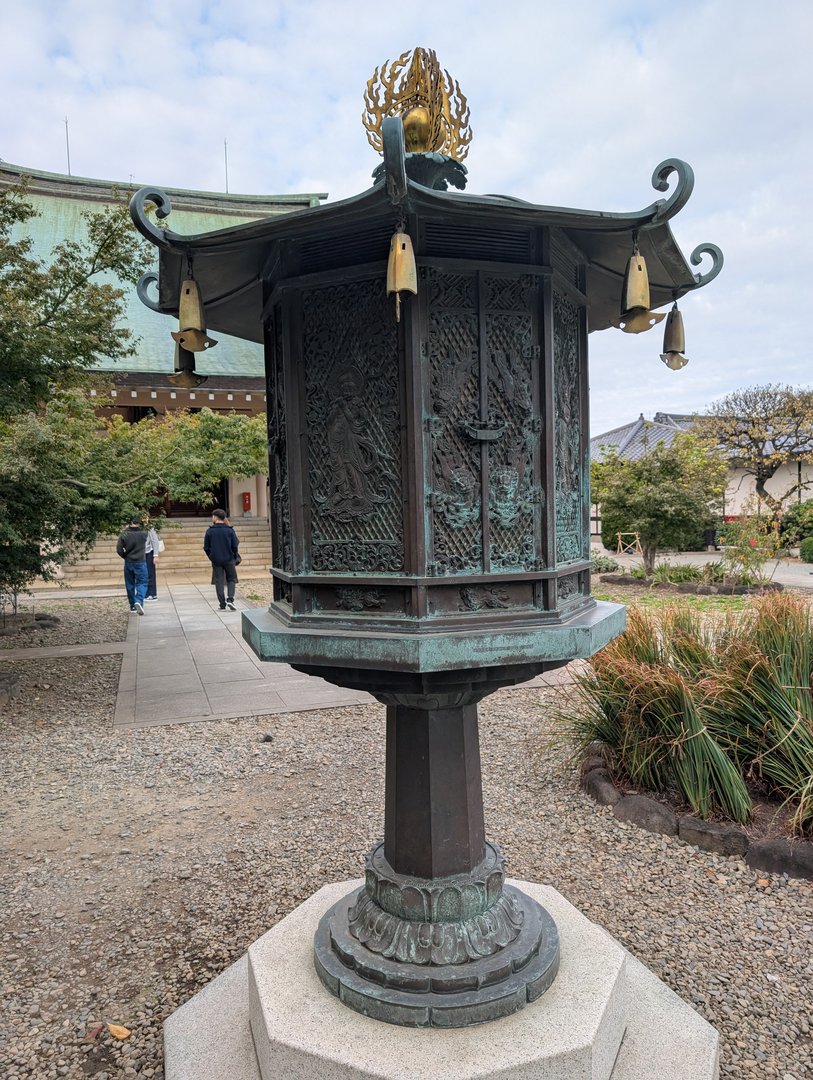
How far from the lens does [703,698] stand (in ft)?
12.6

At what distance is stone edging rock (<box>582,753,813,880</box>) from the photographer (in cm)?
327

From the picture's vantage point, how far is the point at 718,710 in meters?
3.87

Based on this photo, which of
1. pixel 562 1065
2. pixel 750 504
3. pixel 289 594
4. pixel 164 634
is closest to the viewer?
pixel 562 1065

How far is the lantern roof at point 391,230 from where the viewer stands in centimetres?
168

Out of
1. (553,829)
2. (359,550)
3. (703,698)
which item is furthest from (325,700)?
(359,550)

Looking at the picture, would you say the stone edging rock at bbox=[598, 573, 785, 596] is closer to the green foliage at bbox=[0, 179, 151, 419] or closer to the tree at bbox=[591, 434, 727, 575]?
the tree at bbox=[591, 434, 727, 575]

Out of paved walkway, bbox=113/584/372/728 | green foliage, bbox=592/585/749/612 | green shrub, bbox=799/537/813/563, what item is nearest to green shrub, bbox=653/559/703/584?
green foliage, bbox=592/585/749/612

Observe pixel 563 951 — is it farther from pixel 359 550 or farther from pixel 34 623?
pixel 34 623

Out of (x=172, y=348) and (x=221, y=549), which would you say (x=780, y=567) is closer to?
(x=221, y=549)

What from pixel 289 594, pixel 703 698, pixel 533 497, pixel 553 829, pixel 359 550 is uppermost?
pixel 533 497

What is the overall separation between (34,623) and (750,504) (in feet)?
42.2


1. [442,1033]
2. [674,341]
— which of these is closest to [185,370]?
[674,341]

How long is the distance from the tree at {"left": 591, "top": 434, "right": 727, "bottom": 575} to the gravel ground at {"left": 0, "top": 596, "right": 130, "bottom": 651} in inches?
385

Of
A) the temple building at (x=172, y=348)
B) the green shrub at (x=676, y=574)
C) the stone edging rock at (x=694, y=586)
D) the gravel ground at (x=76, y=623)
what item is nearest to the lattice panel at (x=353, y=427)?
the gravel ground at (x=76, y=623)
